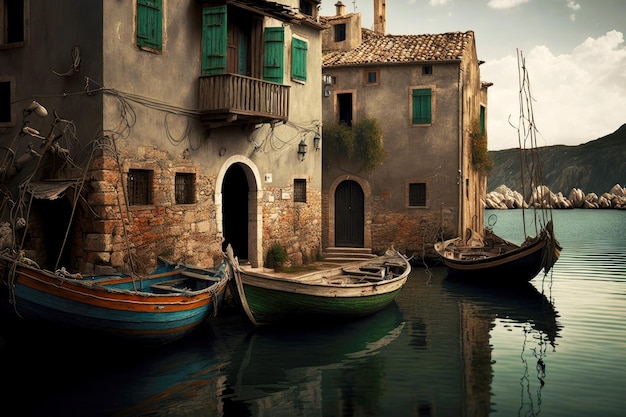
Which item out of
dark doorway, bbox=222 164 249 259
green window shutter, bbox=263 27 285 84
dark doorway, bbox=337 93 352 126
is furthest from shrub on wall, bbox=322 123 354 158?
green window shutter, bbox=263 27 285 84

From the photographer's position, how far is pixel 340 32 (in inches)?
1030

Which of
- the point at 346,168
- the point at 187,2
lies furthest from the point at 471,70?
the point at 187,2

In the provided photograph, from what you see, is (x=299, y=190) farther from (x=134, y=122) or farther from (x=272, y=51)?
(x=134, y=122)

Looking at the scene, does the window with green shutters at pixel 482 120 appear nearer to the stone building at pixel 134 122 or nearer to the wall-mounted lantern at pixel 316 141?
the wall-mounted lantern at pixel 316 141

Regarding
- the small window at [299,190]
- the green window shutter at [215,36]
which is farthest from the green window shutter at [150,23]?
the small window at [299,190]

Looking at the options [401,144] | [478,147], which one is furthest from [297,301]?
[478,147]

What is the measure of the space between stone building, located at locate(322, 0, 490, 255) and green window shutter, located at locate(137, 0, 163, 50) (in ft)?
35.1

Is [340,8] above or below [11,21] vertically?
above

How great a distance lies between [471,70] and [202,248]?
1502cm

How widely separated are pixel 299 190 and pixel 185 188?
17.1 feet

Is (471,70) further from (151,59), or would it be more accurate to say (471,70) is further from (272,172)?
(151,59)

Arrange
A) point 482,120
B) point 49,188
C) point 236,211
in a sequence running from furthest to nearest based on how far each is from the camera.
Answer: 1. point 482,120
2. point 236,211
3. point 49,188

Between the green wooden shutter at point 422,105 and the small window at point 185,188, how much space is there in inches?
449

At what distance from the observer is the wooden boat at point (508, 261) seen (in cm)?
1819
